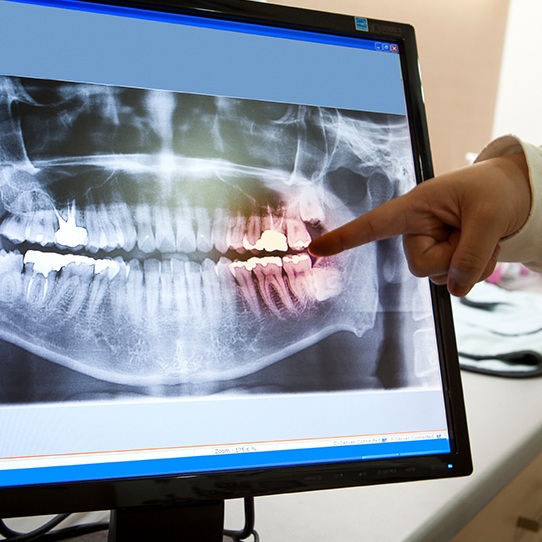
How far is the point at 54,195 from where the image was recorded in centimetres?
45

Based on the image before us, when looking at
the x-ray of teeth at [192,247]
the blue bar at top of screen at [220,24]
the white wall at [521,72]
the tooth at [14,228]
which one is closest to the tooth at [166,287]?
the x-ray of teeth at [192,247]

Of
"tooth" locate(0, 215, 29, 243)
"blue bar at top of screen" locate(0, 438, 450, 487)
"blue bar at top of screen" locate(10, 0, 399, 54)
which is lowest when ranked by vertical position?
"blue bar at top of screen" locate(0, 438, 450, 487)

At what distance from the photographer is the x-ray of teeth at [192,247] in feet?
1.45

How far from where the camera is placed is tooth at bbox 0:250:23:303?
0.43m

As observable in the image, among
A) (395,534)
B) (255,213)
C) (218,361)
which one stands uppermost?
(255,213)

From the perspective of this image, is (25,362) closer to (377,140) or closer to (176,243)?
(176,243)

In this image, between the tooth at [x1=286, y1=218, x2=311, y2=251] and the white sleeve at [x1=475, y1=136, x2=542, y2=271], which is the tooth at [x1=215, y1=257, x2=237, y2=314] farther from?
A: the white sleeve at [x1=475, y1=136, x2=542, y2=271]

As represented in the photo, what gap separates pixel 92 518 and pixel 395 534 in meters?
0.31

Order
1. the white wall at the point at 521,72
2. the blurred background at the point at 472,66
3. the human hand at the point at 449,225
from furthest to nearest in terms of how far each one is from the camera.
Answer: the white wall at the point at 521,72, the blurred background at the point at 472,66, the human hand at the point at 449,225

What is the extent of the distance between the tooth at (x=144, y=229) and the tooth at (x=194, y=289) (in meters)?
0.03

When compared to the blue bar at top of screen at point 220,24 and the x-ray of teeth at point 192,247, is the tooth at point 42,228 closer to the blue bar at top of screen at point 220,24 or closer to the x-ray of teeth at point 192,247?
the x-ray of teeth at point 192,247

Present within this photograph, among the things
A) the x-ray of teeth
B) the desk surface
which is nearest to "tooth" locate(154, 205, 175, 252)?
the x-ray of teeth

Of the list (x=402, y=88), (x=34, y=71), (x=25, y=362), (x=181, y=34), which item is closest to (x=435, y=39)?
(x=402, y=88)

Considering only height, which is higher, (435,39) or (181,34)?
(435,39)
